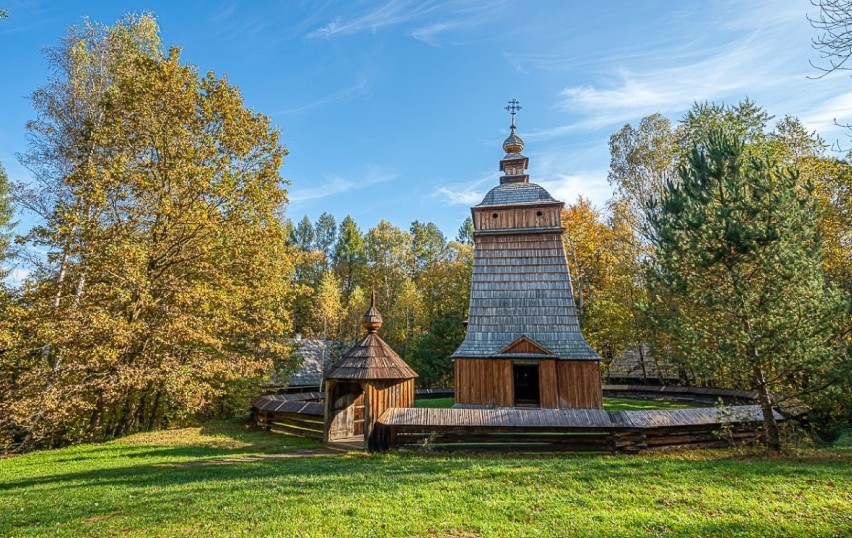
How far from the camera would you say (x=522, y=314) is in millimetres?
16688

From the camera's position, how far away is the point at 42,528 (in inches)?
221

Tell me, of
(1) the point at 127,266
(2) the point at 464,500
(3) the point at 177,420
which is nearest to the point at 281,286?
(1) the point at 127,266

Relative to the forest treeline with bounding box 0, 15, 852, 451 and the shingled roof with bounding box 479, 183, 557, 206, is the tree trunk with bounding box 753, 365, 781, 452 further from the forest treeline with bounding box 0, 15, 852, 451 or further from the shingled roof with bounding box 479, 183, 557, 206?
the shingled roof with bounding box 479, 183, 557, 206

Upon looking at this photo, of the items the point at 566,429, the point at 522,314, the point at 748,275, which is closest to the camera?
the point at 748,275

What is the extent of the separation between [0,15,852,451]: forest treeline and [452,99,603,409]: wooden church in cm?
354

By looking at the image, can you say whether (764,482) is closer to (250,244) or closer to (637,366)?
(250,244)

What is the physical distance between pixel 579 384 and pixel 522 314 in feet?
11.1

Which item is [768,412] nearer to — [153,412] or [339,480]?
[339,480]

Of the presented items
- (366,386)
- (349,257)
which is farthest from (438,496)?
(349,257)

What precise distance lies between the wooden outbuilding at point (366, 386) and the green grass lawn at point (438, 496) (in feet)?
5.12

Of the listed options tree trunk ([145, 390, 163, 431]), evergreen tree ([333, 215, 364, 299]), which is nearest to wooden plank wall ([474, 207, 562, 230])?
tree trunk ([145, 390, 163, 431])

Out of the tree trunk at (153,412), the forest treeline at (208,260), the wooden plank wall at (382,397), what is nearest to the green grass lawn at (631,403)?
the forest treeline at (208,260)

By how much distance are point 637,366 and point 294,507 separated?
2508 centimetres

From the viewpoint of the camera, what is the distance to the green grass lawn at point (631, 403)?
1772 centimetres
